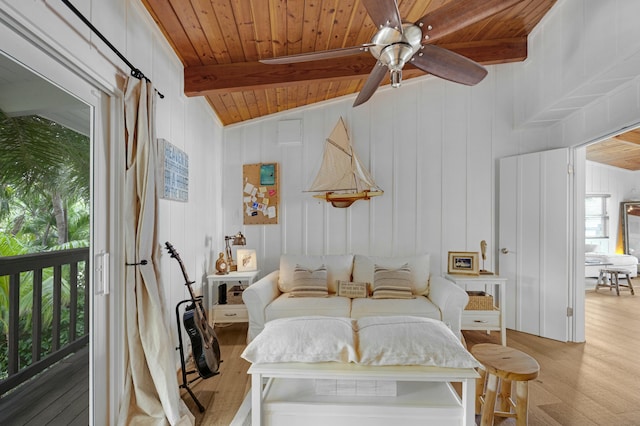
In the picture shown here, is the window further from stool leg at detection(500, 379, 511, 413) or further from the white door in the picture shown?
stool leg at detection(500, 379, 511, 413)

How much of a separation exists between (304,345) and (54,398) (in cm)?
133

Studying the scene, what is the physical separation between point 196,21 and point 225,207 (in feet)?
7.28

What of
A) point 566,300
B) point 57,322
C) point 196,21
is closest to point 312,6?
point 196,21

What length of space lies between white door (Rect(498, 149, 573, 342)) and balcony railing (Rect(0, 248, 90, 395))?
13.0 feet

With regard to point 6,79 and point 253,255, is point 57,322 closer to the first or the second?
point 6,79

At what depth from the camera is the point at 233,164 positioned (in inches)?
157

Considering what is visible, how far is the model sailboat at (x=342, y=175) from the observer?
3490mm

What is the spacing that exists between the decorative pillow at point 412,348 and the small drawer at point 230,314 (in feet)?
6.68

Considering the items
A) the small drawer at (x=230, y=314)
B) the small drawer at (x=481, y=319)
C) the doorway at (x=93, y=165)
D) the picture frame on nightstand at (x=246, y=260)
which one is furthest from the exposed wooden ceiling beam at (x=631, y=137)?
the doorway at (x=93, y=165)

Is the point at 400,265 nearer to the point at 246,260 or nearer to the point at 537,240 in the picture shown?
the point at 537,240

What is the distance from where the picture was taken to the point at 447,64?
191 cm

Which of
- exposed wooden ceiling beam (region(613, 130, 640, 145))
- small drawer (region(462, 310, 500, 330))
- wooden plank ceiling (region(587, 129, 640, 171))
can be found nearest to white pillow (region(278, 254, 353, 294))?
small drawer (region(462, 310, 500, 330))

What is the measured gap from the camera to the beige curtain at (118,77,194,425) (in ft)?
5.79

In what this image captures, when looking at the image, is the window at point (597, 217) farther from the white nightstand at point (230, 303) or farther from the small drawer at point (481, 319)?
the white nightstand at point (230, 303)
